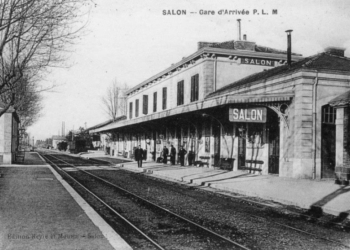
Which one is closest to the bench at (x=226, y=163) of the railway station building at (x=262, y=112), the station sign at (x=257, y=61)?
the railway station building at (x=262, y=112)

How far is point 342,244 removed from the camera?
5969mm

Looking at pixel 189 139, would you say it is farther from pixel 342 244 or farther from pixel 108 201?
pixel 342 244

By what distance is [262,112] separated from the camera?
1591 centimetres

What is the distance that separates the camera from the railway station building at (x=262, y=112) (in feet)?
50.7

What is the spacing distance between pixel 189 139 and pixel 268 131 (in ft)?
30.2

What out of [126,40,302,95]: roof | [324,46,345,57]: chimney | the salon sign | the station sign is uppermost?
[126,40,302,95]: roof

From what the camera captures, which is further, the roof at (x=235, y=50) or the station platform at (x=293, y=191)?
the roof at (x=235, y=50)

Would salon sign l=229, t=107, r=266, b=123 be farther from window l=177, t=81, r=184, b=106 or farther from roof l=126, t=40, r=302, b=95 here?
window l=177, t=81, r=184, b=106

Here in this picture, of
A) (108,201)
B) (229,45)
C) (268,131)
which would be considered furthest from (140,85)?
(108,201)

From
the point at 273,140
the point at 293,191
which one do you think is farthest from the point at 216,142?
the point at 293,191

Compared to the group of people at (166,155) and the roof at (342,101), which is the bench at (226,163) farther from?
the roof at (342,101)

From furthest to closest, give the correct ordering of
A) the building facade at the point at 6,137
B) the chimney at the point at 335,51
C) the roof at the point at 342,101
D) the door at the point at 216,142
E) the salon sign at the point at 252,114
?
the building facade at the point at 6,137 → the door at the point at 216,142 → the chimney at the point at 335,51 → the salon sign at the point at 252,114 → the roof at the point at 342,101

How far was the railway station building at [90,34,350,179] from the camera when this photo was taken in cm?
1545

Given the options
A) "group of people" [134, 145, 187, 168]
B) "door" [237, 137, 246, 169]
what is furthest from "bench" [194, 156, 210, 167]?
"door" [237, 137, 246, 169]
